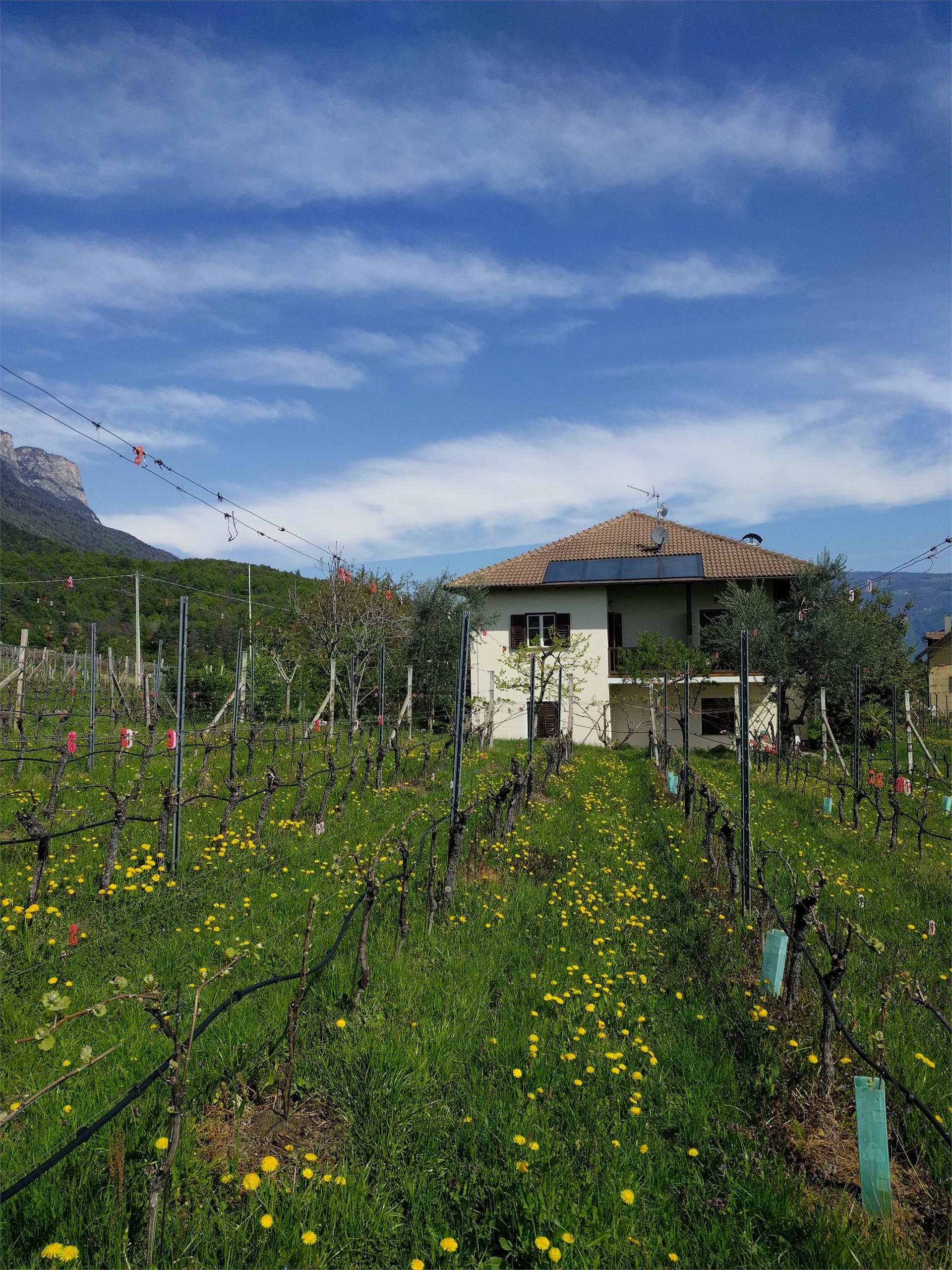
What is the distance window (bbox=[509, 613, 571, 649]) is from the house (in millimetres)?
43

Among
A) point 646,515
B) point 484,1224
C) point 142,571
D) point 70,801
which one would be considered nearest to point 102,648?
point 142,571

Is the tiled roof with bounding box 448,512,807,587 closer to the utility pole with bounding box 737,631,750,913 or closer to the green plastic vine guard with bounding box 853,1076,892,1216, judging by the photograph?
the utility pole with bounding box 737,631,750,913

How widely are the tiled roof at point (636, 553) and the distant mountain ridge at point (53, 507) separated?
20.9 meters

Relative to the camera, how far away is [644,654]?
80.4 feet

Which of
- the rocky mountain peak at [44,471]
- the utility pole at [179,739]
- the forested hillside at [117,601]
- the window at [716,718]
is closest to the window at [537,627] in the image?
the window at [716,718]

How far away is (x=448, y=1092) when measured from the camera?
3688 mm

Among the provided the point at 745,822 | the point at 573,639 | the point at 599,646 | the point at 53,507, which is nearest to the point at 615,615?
the point at 599,646

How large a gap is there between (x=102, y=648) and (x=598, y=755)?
97.1 ft

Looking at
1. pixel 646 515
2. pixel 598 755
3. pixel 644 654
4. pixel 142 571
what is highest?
pixel 646 515

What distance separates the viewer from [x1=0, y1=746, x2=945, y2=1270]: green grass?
274 centimetres

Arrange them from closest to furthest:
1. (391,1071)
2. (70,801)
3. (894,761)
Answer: (391,1071)
(70,801)
(894,761)

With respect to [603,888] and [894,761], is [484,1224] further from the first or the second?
[894,761]

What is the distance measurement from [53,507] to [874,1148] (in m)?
110

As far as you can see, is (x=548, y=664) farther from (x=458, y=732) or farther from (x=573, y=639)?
(x=458, y=732)
